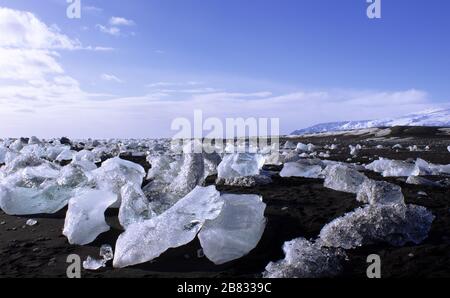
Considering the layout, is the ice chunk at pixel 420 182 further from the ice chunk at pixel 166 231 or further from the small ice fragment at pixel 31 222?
the small ice fragment at pixel 31 222

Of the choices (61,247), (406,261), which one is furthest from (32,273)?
(406,261)

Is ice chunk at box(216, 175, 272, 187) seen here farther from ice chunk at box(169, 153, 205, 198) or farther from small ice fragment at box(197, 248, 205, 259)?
small ice fragment at box(197, 248, 205, 259)

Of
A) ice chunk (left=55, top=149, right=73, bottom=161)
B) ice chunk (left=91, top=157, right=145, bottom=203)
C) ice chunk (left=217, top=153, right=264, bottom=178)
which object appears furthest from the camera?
ice chunk (left=55, top=149, right=73, bottom=161)

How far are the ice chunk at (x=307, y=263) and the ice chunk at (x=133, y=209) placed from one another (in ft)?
4.83

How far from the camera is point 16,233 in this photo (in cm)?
434

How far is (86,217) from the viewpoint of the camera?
403 centimetres

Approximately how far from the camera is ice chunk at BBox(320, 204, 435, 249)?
11.4ft

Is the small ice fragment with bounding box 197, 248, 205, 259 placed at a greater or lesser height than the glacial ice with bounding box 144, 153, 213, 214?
lesser

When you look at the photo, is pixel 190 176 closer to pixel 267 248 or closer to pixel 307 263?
pixel 267 248

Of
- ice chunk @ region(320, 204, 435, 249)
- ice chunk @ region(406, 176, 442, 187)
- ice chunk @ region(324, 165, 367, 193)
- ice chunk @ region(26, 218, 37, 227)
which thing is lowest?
ice chunk @ region(26, 218, 37, 227)

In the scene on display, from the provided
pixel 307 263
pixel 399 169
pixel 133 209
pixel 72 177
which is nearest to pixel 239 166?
pixel 72 177

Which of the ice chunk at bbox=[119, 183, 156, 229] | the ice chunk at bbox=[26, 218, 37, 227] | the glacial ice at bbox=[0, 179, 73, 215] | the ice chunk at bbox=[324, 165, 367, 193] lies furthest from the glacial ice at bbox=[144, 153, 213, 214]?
the ice chunk at bbox=[324, 165, 367, 193]

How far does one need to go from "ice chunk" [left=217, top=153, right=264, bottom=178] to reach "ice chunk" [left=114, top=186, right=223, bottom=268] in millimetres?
2323
